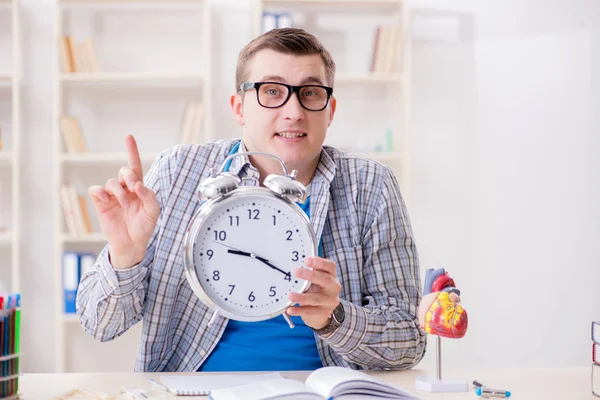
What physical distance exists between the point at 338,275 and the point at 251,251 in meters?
0.52

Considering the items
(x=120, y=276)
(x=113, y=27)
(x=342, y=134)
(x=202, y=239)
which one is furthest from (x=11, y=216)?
(x=202, y=239)

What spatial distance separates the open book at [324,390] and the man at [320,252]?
0.28 meters

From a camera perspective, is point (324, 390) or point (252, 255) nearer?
point (324, 390)

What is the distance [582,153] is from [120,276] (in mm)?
3865

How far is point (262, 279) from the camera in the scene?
5.24 ft

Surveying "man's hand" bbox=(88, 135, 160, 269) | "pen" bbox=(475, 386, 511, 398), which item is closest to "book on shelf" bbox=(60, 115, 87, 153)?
"man's hand" bbox=(88, 135, 160, 269)

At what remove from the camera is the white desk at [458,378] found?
5.09 feet

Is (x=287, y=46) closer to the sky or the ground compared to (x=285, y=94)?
closer to the sky

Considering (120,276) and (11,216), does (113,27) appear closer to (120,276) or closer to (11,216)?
(11,216)

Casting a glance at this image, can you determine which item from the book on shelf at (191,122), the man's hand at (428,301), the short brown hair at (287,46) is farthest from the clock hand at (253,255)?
the book on shelf at (191,122)

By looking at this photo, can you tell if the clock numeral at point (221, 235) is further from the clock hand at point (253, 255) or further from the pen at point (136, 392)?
the pen at point (136, 392)

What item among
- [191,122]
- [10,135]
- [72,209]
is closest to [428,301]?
[191,122]

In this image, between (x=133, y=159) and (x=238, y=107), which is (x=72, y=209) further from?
(x=133, y=159)

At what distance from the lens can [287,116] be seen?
201cm
